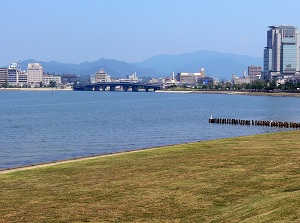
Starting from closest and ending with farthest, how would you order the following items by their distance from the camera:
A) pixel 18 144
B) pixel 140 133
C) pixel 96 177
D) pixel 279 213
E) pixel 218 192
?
pixel 279 213
pixel 218 192
pixel 96 177
pixel 18 144
pixel 140 133

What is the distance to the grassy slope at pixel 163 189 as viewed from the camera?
1903cm

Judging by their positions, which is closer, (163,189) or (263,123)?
(163,189)

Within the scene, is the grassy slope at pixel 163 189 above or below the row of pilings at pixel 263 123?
above

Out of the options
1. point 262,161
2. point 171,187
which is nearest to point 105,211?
point 171,187

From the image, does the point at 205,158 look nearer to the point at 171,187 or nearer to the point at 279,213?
the point at 171,187

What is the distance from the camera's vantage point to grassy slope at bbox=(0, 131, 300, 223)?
19.0 meters

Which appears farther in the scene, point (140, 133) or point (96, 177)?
point (140, 133)

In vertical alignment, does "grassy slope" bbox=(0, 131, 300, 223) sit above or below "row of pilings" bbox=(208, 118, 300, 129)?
above

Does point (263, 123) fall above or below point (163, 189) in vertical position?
below

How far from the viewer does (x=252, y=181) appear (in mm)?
24344

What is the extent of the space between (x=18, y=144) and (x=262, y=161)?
110ft

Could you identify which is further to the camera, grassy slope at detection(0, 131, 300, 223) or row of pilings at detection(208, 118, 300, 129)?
row of pilings at detection(208, 118, 300, 129)

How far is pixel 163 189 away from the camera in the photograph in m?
23.8

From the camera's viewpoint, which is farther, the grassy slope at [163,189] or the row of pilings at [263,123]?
the row of pilings at [263,123]
